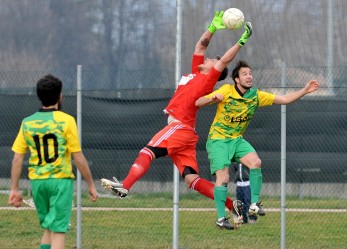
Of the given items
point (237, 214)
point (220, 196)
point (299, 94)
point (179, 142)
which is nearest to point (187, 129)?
point (179, 142)

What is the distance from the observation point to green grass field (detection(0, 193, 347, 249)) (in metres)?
14.0

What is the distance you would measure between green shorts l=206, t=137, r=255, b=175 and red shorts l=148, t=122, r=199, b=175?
0.30 metres

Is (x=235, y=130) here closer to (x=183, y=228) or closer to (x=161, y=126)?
(x=161, y=126)

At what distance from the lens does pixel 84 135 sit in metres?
14.2

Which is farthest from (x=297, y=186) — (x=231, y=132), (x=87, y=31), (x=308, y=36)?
(x=87, y=31)

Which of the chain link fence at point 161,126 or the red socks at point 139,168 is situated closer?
the red socks at point 139,168

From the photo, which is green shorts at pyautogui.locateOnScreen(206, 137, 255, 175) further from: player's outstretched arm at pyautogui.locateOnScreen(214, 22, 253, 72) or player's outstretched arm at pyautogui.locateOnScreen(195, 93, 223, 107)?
player's outstretched arm at pyautogui.locateOnScreen(214, 22, 253, 72)

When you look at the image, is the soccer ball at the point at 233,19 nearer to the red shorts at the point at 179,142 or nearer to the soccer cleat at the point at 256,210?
the red shorts at the point at 179,142

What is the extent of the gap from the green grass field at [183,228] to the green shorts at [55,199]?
4549mm

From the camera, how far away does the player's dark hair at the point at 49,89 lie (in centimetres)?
900

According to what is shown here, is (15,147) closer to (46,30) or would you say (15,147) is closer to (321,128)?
A: (321,128)

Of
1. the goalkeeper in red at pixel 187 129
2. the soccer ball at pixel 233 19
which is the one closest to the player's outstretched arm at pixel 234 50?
the goalkeeper in red at pixel 187 129

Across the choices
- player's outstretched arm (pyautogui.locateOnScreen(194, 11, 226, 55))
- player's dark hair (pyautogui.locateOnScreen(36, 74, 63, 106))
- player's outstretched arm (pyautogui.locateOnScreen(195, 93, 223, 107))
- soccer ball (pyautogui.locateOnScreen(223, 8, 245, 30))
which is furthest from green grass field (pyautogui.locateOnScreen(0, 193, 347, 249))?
player's dark hair (pyautogui.locateOnScreen(36, 74, 63, 106))

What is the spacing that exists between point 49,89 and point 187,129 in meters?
3.13
